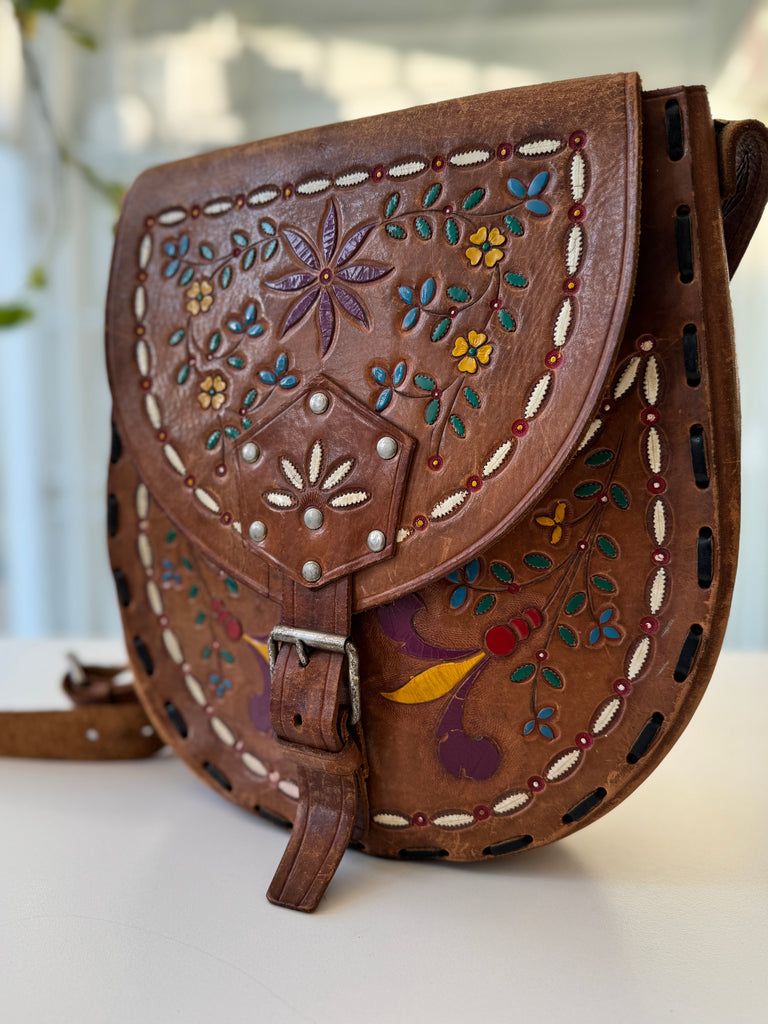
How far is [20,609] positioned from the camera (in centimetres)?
166

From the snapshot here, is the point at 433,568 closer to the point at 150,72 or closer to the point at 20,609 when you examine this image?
the point at 20,609

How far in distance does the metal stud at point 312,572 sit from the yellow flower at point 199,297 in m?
0.22

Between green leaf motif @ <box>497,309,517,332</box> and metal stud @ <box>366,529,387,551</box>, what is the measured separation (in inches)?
6.0

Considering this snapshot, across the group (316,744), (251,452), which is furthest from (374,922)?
(251,452)

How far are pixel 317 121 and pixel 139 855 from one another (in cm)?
146

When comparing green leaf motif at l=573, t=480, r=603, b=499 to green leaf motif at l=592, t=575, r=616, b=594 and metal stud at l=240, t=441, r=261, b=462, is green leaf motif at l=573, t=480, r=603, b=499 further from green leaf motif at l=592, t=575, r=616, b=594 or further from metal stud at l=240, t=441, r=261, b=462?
metal stud at l=240, t=441, r=261, b=462

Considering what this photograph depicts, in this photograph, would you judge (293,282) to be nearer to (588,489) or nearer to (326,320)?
(326,320)

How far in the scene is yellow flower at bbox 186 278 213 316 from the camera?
2.14ft

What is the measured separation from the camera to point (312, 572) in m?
0.57

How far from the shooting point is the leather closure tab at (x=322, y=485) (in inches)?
22.0

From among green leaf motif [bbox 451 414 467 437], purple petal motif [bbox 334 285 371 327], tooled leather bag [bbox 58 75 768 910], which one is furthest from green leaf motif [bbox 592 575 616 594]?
purple petal motif [bbox 334 285 371 327]

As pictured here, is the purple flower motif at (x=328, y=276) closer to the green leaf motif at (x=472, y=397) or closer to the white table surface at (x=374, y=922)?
the green leaf motif at (x=472, y=397)

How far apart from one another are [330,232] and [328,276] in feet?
0.10

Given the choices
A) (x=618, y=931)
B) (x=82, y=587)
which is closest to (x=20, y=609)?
(x=82, y=587)
